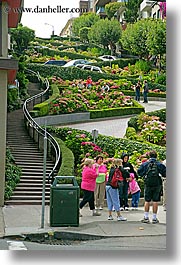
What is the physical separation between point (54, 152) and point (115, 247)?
5.90m

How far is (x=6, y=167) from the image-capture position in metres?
12.9

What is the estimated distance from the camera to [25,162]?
13.3 meters

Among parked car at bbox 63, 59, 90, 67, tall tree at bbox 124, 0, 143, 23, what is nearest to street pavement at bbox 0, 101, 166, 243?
tall tree at bbox 124, 0, 143, 23

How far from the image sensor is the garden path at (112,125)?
53.1ft

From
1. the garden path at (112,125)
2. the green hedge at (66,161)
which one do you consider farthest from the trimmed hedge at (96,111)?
the green hedge at (66,161)

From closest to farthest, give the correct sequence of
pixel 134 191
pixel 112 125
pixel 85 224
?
pixel 85 224 < pixel 134 191 < pixel 112 125

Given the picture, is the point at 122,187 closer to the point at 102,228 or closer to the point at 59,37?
the point at 102,228

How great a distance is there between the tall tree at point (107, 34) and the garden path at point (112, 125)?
8.92 feet

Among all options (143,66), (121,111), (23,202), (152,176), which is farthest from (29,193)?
(143,66)

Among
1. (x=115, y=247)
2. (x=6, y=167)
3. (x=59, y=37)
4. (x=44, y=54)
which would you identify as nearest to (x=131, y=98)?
(x=44, y=54)

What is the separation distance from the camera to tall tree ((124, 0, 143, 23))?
12.7 metres

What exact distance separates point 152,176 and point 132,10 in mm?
5678

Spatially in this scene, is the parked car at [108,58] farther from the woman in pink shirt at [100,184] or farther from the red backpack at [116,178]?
the red backpack at [116,178]

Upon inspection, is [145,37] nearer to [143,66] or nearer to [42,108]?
[143,66]
